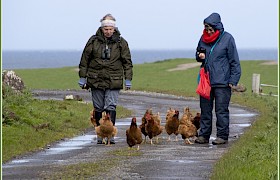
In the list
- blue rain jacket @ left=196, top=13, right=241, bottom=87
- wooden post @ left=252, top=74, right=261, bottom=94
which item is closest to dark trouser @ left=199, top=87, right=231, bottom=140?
blue rain jacket @ left=196, top=13, right=241, bottom=87

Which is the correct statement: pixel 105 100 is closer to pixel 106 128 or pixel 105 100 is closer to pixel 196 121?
pixel 106 128

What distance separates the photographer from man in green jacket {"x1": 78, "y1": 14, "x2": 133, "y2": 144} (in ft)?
49.2

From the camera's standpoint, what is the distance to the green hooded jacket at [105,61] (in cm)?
1501

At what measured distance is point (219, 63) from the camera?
15102 mm

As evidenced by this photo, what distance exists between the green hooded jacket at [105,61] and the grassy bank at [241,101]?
249 cm

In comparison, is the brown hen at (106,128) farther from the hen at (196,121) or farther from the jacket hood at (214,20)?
the jacket hood at (214,20)

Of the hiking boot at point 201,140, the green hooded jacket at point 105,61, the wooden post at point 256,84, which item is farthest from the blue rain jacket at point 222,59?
the wooden post at point 256,84

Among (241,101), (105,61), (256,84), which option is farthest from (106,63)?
(256,84)

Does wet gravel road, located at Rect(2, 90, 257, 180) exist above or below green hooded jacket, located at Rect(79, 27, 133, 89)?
below

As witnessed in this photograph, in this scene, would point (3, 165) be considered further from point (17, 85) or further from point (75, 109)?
point (17, 85)

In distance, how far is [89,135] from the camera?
17.5 m

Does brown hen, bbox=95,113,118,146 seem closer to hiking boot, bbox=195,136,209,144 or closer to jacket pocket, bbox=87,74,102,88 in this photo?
jacket pocket, bbox=87,74,102,88

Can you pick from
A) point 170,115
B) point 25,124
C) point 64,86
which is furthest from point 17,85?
point 64,86

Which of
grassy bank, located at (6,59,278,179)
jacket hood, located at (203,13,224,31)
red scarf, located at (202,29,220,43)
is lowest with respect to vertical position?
grassy bank, located at (6,59,278,179)
